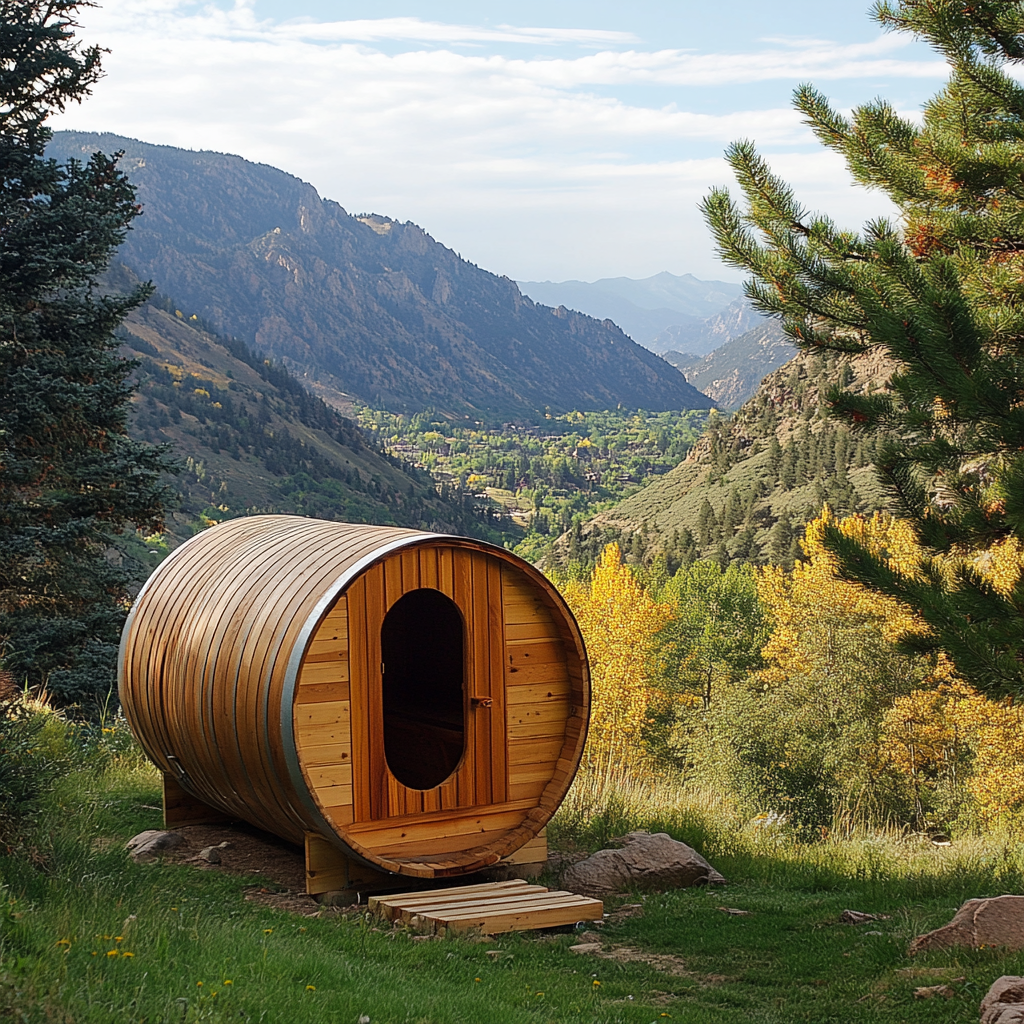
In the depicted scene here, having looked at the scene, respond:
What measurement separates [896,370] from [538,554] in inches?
4743

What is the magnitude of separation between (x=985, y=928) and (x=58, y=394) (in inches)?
448

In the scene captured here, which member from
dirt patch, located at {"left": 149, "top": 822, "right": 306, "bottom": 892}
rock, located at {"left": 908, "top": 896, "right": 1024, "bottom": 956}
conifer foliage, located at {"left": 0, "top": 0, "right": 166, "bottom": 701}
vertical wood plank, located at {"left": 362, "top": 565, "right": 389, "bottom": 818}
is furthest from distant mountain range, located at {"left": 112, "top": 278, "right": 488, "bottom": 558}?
rock, located at {"left": 908, "top": 896, "right": 1024, "bottom": 956}

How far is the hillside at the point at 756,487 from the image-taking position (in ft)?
258

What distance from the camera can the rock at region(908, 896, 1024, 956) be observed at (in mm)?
5551

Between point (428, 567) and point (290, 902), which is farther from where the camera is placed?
point (428, 567)

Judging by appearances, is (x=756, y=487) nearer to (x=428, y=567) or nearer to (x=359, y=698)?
(x=428, y=567)

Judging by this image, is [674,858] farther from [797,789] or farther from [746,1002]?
[797,789]

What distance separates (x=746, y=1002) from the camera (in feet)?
18.5

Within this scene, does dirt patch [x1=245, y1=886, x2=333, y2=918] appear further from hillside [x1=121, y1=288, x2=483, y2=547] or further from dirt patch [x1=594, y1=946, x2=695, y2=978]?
hillside [x1=121, y1=288, x2=483, y2=547]

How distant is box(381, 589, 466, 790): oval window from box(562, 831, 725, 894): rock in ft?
4.83

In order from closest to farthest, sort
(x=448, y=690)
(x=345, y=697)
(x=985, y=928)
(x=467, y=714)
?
(x=985, y=928) < (x=345, y=697) < (x=467, y=714) < (x=448, y=690)

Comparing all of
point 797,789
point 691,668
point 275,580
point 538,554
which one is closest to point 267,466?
point 538,554

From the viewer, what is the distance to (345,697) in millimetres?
7039

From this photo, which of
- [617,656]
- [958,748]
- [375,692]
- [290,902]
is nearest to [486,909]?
[290,902]
